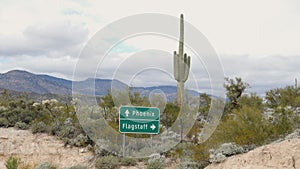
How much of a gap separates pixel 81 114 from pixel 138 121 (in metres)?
5.22

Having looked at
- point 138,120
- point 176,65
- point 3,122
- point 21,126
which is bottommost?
point 21,126

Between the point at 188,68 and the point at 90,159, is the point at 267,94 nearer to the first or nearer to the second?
the point at 188,68

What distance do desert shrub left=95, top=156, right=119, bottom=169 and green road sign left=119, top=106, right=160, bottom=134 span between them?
101 cm

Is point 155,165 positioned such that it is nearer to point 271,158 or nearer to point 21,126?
point 271,158

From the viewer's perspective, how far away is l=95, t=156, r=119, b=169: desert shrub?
9797mm

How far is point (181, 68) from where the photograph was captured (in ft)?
45.3

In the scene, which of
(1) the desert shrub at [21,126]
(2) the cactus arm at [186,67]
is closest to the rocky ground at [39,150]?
(1) the desert shrub at [21,126]

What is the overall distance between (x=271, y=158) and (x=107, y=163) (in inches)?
173

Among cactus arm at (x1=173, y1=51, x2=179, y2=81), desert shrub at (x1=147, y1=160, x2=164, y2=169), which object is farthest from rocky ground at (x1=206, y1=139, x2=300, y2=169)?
cactus arm at (x1=173, y1=51, x2=179, y2=81)

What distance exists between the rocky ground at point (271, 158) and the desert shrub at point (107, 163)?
120 inches

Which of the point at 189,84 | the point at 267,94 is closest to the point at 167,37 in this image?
the point at 189,84

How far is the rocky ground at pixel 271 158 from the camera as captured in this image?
7480mm

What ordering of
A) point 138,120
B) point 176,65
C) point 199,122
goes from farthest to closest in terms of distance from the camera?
point 199,122, point 176,65, point 138,120

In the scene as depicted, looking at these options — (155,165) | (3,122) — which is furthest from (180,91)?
(3,122)
